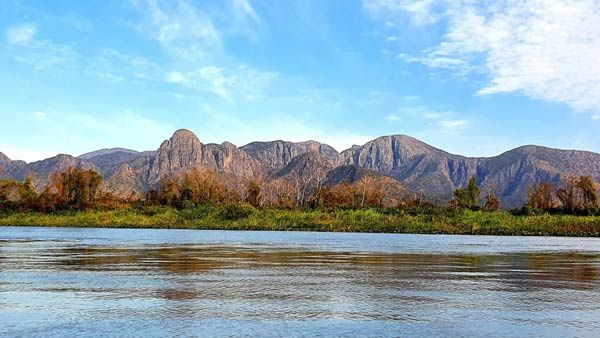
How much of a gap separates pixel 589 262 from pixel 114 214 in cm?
6707

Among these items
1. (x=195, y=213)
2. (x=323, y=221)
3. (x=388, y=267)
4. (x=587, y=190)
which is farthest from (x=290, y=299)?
(x=587, y=190)

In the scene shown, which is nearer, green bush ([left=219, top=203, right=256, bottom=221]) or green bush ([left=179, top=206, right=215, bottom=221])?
green bush ([left=219, top=203, right=256, bottom=221])

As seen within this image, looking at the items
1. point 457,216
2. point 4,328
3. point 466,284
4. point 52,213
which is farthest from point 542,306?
point 52,213

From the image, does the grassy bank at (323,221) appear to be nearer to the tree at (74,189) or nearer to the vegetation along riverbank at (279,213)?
the vegetation along riverbank at (279,213)

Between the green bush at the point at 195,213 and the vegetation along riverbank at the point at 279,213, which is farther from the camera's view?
the green bush at the point at 195,213

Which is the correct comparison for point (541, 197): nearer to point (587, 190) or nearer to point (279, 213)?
point (587, 190)

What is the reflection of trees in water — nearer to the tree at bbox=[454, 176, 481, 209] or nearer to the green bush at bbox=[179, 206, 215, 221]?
the green bush at bbox=[179, 206, 215, 221]

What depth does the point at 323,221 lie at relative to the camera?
77.6m

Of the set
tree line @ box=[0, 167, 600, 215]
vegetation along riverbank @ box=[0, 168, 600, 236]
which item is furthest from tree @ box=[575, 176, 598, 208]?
vegetation along riverbank @ box=[0, 168, 600, 236]

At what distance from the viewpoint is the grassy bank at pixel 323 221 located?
2805 inches

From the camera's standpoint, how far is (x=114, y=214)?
276 feet

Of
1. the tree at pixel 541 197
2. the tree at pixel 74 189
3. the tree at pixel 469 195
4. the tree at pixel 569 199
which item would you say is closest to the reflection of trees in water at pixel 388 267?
the tree at pixel 569 199

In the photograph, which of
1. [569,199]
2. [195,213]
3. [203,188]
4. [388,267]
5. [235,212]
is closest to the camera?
[388,267]

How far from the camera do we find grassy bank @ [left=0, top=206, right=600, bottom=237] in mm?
71250
